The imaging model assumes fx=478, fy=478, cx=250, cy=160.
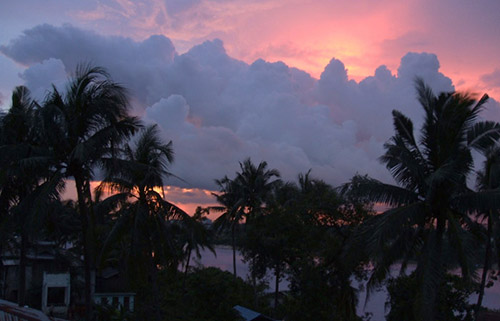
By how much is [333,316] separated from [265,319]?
114 inches

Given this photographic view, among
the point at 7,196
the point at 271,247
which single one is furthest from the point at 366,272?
the point at 7,196

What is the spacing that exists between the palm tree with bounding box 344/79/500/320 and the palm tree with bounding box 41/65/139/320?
7150 millimetres

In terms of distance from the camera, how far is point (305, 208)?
21.9m

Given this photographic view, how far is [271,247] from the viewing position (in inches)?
1029

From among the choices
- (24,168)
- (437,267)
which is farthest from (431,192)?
(24,168)

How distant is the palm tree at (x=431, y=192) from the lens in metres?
11.7

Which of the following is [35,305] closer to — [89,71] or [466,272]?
[89,71]

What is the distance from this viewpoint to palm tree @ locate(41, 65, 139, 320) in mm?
14297

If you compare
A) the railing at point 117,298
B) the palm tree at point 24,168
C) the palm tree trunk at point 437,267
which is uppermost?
the palm tree at point 24,168

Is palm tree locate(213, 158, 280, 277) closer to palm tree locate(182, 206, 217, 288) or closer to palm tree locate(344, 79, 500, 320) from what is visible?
palm tree locate(182, 206, 217, 288)

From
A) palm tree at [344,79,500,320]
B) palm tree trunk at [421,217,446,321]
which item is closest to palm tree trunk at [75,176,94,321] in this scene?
palm tree at [344,79,500,320]

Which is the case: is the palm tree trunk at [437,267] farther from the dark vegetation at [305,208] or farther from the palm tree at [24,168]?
the palm tree at [24,168]

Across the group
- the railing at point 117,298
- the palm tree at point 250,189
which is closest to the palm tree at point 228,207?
the palm tree at point 250,189

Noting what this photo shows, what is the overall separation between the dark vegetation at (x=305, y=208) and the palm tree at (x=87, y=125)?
0.03 metres
